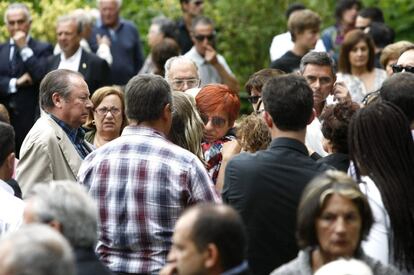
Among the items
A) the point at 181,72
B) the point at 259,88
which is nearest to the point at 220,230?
the point at 259,88

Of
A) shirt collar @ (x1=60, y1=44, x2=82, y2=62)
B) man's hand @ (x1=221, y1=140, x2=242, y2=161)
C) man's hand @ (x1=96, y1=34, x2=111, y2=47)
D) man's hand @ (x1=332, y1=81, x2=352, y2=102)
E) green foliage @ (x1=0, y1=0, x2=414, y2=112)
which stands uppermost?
man's hand @ (x1=221, y1=140, x2=242, y2=161)

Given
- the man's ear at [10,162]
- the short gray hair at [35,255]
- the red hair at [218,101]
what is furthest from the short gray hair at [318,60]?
the short gray hair at [35,255]

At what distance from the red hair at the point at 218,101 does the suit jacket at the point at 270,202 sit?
258cm

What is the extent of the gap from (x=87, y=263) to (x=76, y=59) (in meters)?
9.34

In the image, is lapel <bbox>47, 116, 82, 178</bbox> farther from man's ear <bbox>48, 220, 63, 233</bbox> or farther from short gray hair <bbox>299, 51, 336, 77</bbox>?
man's ear <bbox>48, 220, 63, 233</bbox>

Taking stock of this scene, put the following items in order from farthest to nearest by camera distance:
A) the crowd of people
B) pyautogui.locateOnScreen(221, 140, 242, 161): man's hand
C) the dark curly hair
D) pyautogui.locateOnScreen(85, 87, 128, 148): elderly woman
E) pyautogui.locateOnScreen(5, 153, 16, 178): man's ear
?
pyautogui.locateOnScreen(85, 87, 128, 148): elderly woman → pyautogui.locateOnScreen(221, 140, 242, 161): man's hand → pyautogui.locateOnScreen(5, 153, 16, 178): man's ear → the dark curly hair → the crowd of people

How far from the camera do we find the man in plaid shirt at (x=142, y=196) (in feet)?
26.5

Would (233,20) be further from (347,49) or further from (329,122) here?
(329,122)

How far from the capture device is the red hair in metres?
10.2

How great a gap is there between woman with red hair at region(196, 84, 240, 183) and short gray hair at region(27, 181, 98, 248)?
11.4ft

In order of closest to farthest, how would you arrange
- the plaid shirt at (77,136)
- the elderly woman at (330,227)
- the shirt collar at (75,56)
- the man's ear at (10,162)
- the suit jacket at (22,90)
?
the elderly woman at (330,227)
the man's ear at (10,162)
the plaid shirt at (77,136)
the shirt collar at (75,56)
the suit jacket at (22,90)

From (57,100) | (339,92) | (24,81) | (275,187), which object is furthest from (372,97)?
(24,81)

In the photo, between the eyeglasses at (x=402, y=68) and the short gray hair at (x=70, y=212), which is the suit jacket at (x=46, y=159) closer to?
the eyeglasses at (x=402, y=68)

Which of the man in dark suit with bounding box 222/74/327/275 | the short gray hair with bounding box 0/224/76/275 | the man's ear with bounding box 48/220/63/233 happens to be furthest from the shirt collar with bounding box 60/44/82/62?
the short gray hair with bounding box 0/224/76/275
